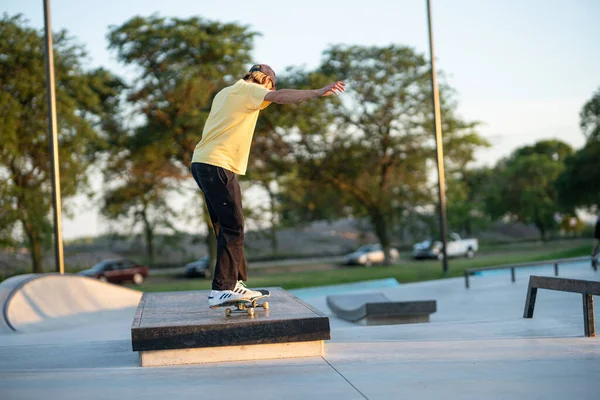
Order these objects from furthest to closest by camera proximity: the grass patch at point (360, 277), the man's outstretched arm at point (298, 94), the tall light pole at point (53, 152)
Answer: the grass patch at point (360, 277) → the tall light pole at point (53, 152) → the man's outstretched arm at point (298, 94)

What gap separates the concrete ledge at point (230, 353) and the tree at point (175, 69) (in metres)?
29.6

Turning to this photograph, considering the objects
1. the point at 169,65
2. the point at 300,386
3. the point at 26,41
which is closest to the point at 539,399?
the point at 300,386

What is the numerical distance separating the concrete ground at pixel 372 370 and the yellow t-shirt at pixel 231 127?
1.65 m

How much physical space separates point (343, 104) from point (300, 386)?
3442 cm

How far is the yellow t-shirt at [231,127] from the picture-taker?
17.5 ft

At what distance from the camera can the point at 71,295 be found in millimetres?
11039

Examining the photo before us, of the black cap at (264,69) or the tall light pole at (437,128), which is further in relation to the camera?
the tall light pole at (437,128)

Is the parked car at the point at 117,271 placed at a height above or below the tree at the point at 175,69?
below

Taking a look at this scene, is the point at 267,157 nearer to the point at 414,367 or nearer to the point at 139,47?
the point at 139,47

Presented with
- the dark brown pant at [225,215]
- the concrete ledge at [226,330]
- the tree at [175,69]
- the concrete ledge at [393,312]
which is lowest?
the concrete ledge at [393,312]

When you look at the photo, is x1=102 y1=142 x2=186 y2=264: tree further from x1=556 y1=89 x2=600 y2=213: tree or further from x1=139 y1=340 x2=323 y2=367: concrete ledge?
x1=139 y1=340 x2=323 y2=367: concrete ledge

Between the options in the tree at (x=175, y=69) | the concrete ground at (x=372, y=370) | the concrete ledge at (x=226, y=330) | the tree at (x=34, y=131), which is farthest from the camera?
the tree at (x=175, y=69)

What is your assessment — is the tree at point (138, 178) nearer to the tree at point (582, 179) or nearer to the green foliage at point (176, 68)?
the green foliage at point (176, 68)

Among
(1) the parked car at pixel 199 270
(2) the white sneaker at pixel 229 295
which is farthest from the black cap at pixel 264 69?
(1) the parked car at pixel 199 270
